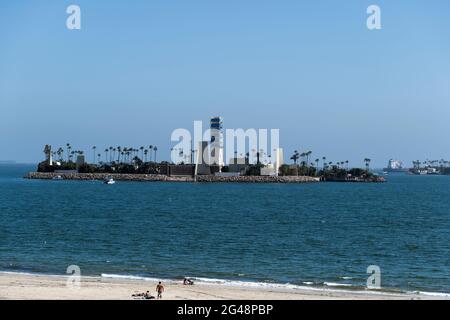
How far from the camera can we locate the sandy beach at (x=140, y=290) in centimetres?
2945

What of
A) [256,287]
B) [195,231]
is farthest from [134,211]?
[256,287]

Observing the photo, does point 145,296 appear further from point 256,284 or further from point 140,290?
point 256,284

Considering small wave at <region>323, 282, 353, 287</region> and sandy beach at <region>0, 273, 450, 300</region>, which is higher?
sandy beach at <region>0, 273, 450, 300</region>

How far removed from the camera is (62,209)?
311ft

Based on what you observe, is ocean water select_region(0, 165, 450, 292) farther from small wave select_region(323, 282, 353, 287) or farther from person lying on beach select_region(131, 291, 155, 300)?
person lying on beach select_region(131, 291, 155, 300)

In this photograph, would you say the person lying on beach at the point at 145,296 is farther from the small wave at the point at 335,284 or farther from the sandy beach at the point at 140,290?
the small wave at the point at 335,284

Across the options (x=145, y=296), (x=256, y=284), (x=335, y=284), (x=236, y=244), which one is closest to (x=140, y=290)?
(x=145, y=296)

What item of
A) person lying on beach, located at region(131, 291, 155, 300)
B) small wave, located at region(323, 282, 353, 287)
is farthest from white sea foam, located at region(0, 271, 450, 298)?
person lying on beach, located at region(131, 291, 155, 300)

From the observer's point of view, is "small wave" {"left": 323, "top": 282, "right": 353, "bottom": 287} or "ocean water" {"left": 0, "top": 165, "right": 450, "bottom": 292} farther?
"ocean water" {"left": 0, "top": 165, "right": 450, "bottom": 292}

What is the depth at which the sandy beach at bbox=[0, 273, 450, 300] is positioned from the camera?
96.6 feet

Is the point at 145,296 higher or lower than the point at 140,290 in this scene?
higher

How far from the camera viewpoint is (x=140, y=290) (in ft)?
104
